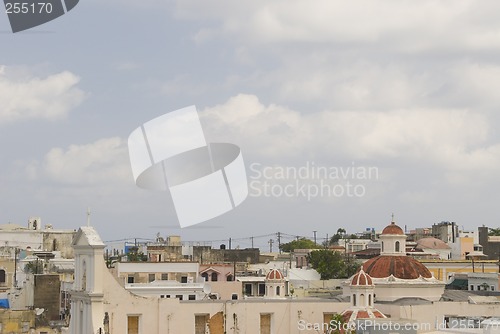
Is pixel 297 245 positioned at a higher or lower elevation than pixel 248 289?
higher

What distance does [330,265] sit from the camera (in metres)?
92.9

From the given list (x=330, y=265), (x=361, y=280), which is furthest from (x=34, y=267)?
(x=361, y=280)

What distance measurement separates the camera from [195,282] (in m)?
73.1

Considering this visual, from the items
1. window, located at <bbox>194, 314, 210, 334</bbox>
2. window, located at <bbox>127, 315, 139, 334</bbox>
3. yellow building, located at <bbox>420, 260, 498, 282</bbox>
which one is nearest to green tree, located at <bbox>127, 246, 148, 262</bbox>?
yellow building, located at <bbox>420, 260, 498, 282</bbox>

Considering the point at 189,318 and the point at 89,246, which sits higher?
the point at 89,246

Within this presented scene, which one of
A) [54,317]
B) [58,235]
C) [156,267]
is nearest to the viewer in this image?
[54,317]

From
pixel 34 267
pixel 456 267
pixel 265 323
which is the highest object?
pixel 34 267

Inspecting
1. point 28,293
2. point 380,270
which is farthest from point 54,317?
point 380,270

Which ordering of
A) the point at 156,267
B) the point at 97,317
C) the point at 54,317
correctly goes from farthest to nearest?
the point at 156,267 < the point at 54,317 < the point at 97,317

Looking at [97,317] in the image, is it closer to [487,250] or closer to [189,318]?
[189,318]

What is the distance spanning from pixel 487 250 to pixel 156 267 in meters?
53.0

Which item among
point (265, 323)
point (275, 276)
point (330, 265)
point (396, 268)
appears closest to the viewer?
point (265, 323)

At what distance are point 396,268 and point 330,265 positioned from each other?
29.7 m

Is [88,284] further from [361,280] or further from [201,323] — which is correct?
[361,280]
